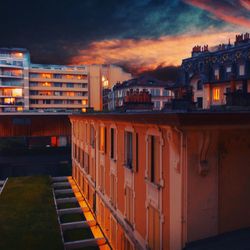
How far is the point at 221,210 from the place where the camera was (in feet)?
34.3

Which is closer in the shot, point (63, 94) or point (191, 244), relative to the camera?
point (191, 244)

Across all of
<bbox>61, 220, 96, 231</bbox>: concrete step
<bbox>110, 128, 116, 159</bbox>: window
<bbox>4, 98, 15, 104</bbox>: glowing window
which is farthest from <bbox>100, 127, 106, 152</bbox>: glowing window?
<bbox>4, 98, 15, 104</bbox>: glowing window

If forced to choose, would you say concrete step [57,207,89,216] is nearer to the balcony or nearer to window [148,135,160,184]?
window [148,135,160,184]

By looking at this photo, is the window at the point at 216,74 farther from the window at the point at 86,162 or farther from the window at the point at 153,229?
the window at the point at 153,229

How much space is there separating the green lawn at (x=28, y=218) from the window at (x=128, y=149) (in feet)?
21.9

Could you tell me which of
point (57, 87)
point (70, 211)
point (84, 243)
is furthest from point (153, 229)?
point (57, 87)

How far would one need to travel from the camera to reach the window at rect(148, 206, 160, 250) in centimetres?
1166

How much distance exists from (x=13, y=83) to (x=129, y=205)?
267 ft

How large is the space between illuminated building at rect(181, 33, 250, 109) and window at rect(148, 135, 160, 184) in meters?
32.1

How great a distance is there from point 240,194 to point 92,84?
3567 inches

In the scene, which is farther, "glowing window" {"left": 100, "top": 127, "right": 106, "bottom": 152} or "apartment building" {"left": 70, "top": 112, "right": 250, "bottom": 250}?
"glowing window" {"left": 100, "top": 127, "right": 106, "bottom": 152}

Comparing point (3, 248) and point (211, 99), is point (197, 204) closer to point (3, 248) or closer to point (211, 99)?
point (3, 248)

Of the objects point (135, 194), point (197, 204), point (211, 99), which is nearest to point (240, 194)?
point (197, 204)

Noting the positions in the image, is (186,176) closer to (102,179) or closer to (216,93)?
(102,179)
